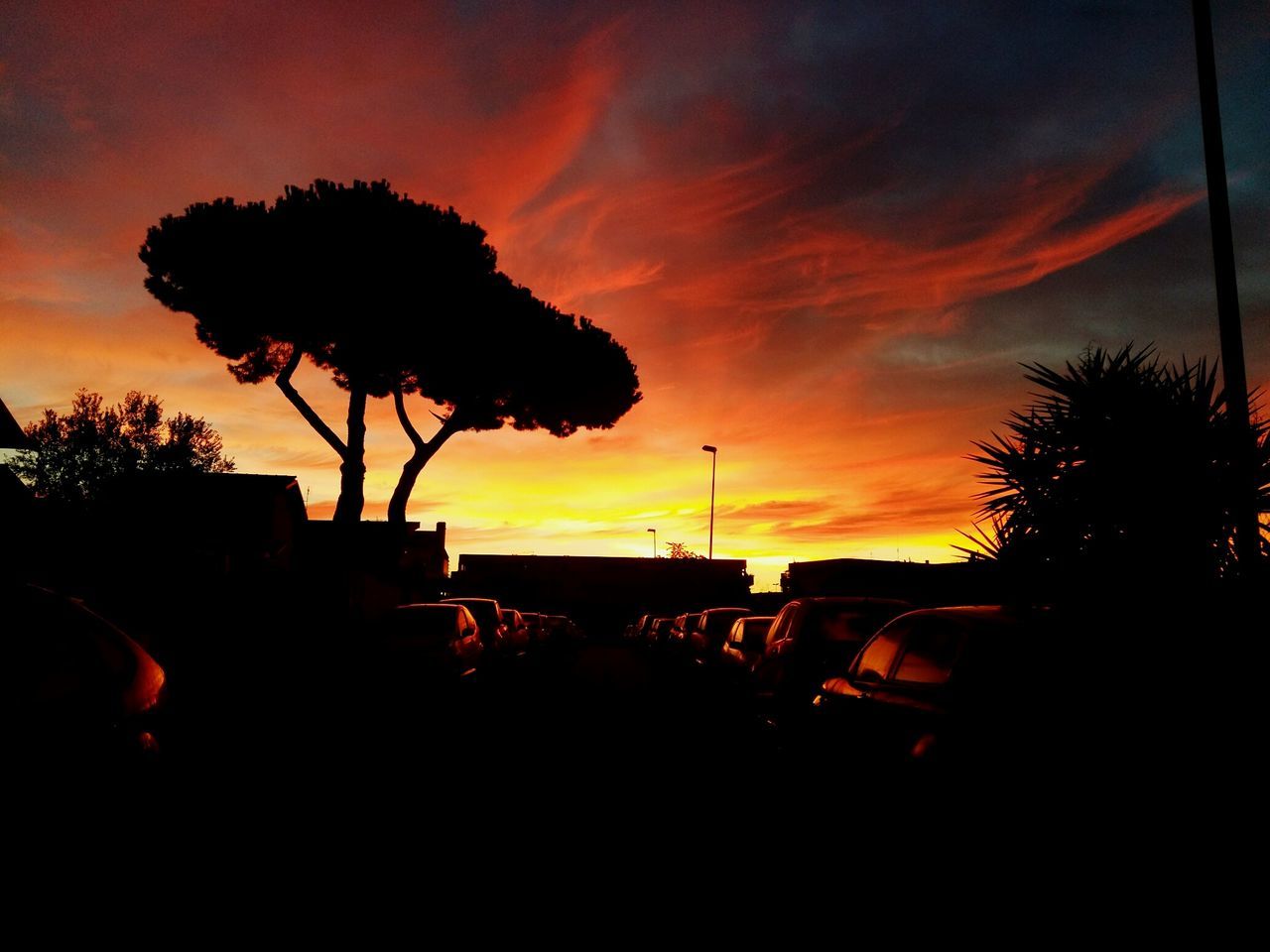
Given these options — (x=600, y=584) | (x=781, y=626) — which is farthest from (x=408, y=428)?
(x=600, y=584)

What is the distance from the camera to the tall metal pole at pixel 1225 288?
8391 mm

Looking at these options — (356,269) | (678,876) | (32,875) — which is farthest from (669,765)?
(356,269)

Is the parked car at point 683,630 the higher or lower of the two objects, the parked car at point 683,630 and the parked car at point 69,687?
the lower

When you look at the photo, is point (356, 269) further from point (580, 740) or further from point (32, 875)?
point (32, 875)

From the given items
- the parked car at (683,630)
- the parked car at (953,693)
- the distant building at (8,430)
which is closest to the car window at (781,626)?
the parked car at (953,693)

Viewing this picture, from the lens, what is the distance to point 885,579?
3056 centimetres

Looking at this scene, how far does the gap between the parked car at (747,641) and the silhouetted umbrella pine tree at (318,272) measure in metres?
14.8

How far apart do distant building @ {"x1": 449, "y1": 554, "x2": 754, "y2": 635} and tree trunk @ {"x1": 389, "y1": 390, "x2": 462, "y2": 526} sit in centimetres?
4844

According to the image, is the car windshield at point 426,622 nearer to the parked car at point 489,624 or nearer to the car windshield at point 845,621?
the parked car at point 489,624

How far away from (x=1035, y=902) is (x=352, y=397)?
2614cm

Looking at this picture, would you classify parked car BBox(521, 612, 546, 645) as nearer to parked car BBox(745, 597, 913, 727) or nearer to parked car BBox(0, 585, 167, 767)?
parked car BBox(745, 597, 913, 727)

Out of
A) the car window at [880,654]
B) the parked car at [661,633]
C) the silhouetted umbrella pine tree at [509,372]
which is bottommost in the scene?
the parked car at [661,633]

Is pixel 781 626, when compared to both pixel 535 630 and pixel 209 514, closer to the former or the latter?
pixel 535 630

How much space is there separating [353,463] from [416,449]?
3.01 meters
